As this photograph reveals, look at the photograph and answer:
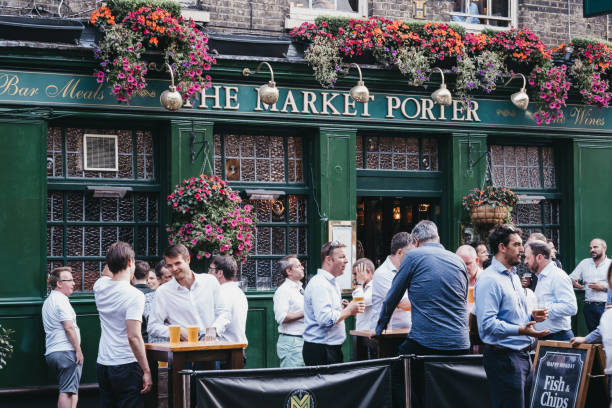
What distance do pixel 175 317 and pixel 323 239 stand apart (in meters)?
4.62

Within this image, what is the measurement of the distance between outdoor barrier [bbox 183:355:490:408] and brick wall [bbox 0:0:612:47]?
658 centimetres

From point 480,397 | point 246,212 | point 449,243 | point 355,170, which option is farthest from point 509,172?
point 480,397

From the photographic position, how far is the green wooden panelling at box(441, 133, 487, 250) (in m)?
13.3

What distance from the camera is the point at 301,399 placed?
650 centimetres

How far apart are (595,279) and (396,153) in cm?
348

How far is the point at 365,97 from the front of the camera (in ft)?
38.9

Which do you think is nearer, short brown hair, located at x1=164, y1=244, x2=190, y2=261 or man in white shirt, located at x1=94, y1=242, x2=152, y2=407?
man in white shirt, located at x1=94, y1=242, x2=152, y2=407

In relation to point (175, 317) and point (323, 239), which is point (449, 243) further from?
point (175, 317)

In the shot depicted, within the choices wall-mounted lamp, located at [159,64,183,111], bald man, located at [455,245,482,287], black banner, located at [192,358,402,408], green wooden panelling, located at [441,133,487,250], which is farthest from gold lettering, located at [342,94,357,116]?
black banner, located at [192,358,402,408]

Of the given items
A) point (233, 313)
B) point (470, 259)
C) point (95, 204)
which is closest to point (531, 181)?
point (470, 259)

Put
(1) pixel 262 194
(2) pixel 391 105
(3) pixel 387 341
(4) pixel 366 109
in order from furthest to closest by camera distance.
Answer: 1. (2) pixel 391 105
2. (4) pixel 366 109
3. (1) pixel 262 194
4. (3) pixel 387 341

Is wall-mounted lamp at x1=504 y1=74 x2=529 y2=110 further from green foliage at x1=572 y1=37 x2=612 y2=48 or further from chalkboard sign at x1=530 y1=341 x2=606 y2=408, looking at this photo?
chalkboard sign at x1=530 y1=341 x2=606 y2=408

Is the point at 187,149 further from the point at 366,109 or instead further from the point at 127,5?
the point at 366,109

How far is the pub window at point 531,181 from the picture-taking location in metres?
14.0
